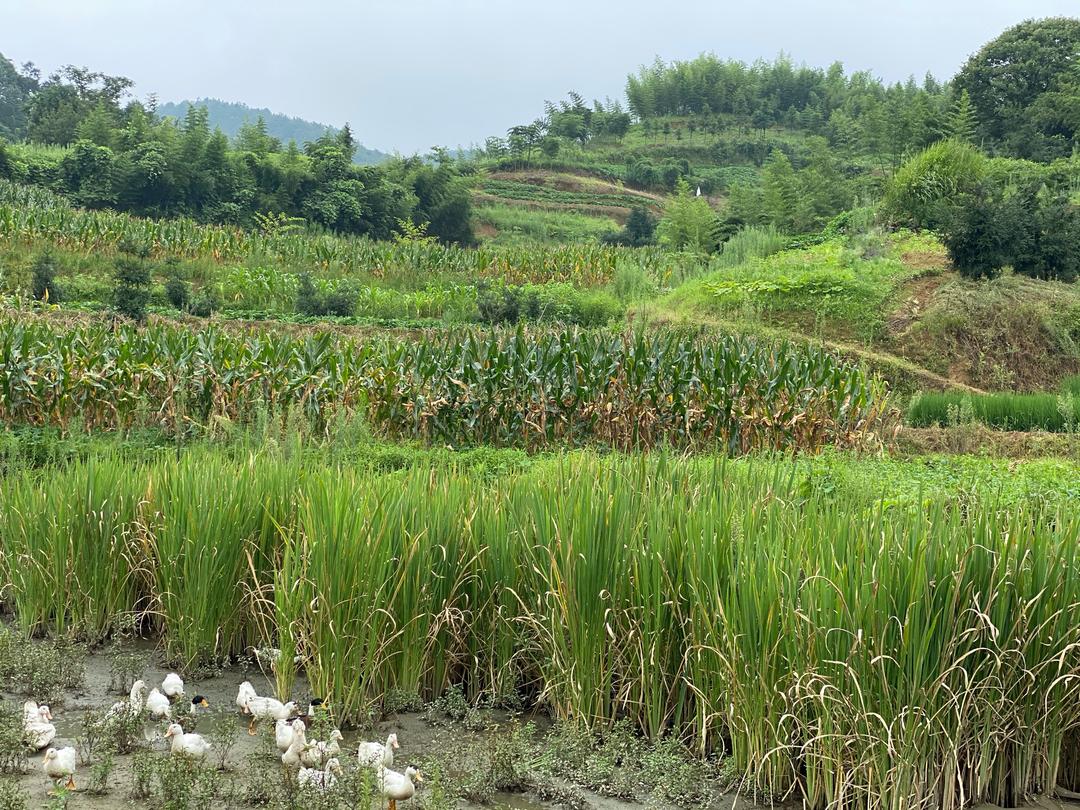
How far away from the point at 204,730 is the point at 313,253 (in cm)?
2344

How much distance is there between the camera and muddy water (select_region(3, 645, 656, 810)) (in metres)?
3.75

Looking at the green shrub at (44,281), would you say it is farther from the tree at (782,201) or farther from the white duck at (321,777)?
the tree at (782,201)

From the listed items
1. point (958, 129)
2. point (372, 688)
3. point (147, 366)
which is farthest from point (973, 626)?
point (958, 129)

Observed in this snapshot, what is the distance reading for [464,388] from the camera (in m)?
10.9

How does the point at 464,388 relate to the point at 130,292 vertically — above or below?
below

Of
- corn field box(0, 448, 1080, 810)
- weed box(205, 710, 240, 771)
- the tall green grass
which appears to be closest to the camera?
corn field box(0, 448, 1080, 810)

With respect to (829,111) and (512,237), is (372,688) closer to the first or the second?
(512,237)

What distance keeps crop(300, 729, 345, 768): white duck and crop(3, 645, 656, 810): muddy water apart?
1.02 feet

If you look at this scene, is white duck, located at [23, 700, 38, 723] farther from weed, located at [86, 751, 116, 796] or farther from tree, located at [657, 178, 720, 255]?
tree, located at [657, 178, 720, 255]

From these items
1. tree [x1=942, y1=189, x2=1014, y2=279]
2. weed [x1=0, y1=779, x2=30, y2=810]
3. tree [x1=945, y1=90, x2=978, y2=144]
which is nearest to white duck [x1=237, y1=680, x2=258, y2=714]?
weed [x1=0, y1=779, x2=30, y2=810]

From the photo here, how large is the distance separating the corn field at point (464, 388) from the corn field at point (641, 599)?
16.1ft

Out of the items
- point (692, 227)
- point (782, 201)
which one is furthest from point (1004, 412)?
point (692, 227)

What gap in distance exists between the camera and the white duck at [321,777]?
3.50 meters

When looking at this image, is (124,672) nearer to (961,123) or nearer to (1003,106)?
(961,123)
